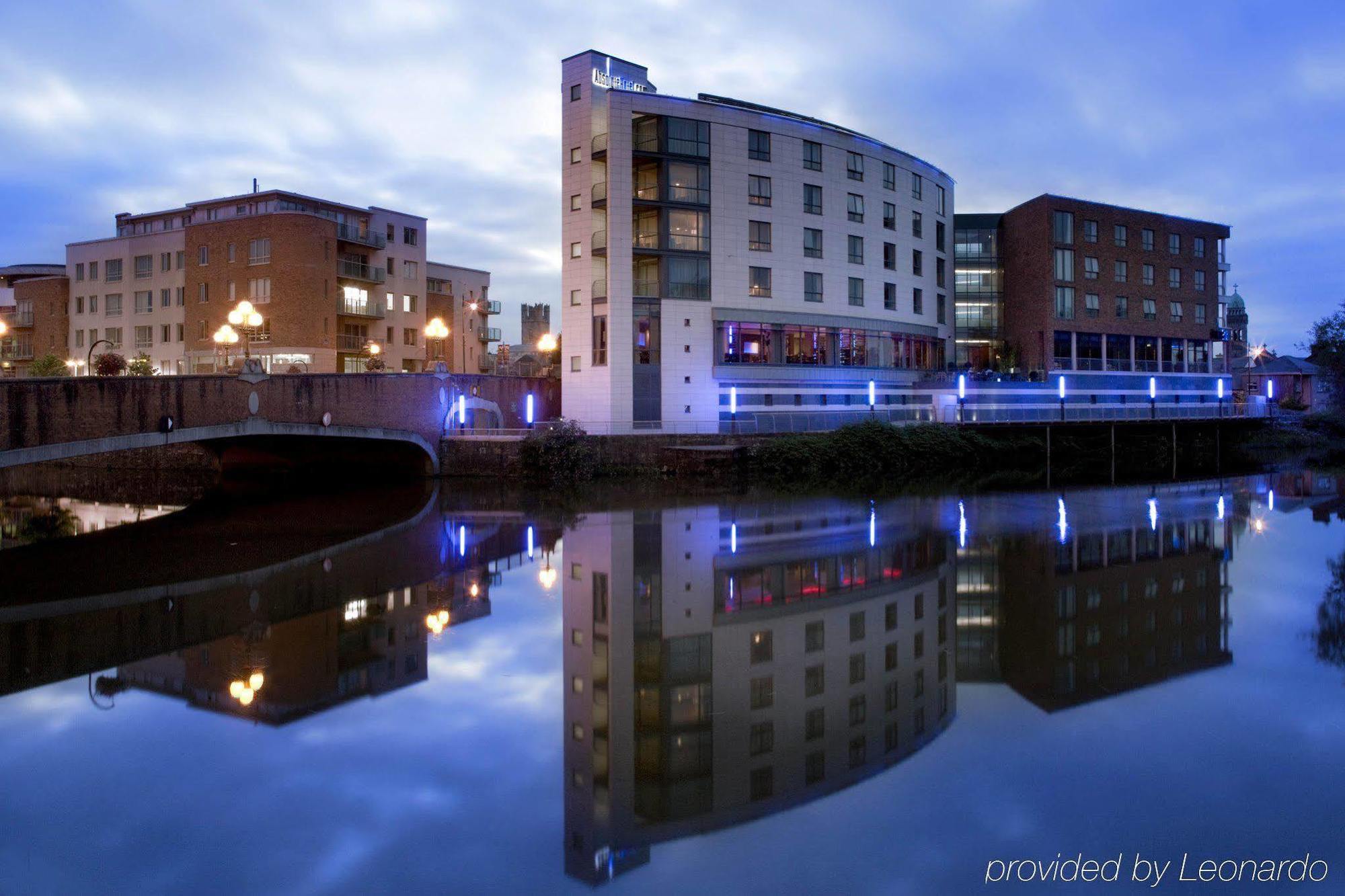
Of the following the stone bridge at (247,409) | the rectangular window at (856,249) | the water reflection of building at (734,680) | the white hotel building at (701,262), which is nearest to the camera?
the water reflection of building at (734,680)

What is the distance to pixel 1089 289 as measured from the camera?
202ft

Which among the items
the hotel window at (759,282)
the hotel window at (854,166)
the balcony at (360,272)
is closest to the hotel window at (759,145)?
the hotel window at (854,166)

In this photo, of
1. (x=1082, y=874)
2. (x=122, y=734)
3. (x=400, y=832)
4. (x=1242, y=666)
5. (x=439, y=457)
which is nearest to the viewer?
(x=1082, y=874)

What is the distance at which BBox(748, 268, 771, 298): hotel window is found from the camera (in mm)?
46312

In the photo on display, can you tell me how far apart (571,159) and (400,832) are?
135 feet

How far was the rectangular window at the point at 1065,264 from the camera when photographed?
6081 cm

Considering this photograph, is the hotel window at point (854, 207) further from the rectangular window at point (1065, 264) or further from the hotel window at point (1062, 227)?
the rectangular window at point (1065, 264)

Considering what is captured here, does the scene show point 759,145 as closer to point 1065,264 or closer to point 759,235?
point 759,235

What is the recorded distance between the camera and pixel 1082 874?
6.91 m

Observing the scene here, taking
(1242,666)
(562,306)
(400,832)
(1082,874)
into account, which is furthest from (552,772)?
(562,306)

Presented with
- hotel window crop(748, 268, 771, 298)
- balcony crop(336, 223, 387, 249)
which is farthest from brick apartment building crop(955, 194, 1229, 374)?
balcony crop(336, 223, 387, 249)

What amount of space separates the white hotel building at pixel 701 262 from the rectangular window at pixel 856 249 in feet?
1.18

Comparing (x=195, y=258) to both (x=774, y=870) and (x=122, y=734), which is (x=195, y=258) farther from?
(x=774, y=870)

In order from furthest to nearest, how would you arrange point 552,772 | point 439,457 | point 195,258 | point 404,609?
point 195,258, point 439,457, point 404,609, point 552,772
